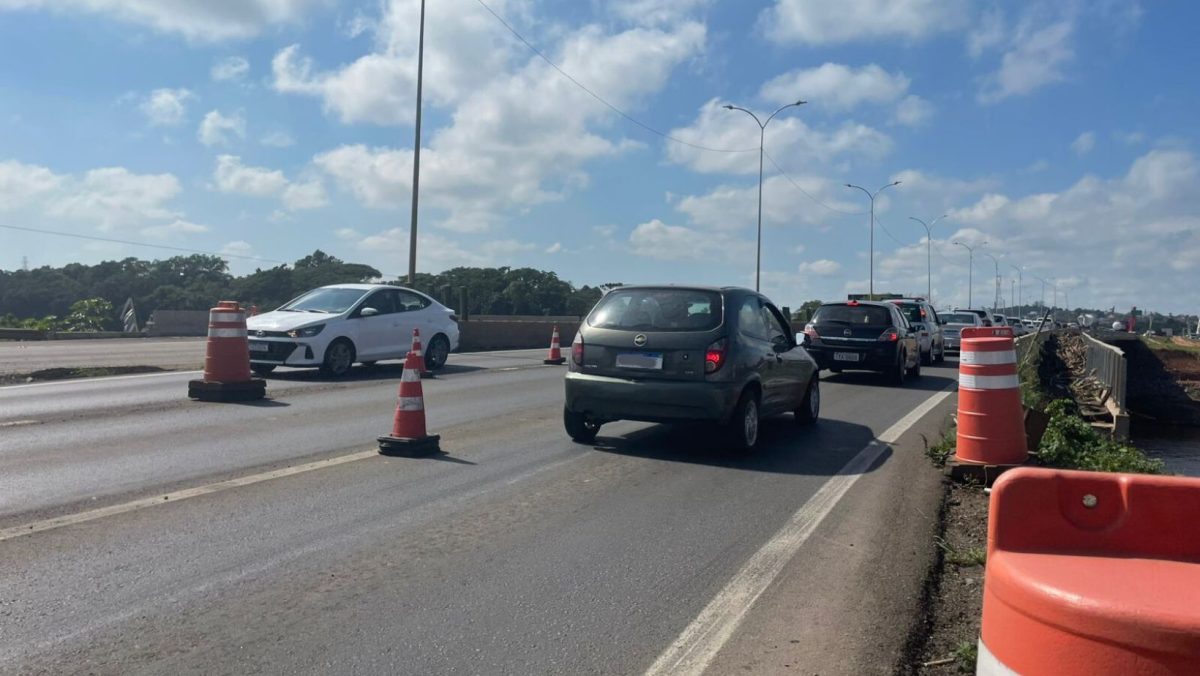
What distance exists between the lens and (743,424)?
8.62 metres

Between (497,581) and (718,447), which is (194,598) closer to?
(497,581)

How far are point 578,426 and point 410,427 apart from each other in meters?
1.69


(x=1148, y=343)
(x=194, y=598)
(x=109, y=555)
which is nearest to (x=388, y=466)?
(x=109, y=555)

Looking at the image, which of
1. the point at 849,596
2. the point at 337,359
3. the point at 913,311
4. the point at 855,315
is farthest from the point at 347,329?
the point at 913,311

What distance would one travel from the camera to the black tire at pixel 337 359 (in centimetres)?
1453

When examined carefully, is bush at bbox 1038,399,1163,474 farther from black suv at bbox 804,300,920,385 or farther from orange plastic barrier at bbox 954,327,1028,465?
black suv at bbox 804,300,920,385

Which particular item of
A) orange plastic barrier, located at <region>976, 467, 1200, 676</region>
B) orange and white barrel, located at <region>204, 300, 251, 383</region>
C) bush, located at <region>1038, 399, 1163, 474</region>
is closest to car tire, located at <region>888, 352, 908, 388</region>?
bush, located at <region>1038, 399, 1163, 474</region>

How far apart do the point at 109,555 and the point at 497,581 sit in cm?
208

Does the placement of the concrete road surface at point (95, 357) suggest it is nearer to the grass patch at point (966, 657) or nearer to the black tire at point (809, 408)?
the black tire at point (809, 408)

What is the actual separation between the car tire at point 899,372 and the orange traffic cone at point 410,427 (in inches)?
418

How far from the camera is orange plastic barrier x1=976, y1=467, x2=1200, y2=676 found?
2205 mm

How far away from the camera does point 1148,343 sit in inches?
1540

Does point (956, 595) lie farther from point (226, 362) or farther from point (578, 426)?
point (226, 362)

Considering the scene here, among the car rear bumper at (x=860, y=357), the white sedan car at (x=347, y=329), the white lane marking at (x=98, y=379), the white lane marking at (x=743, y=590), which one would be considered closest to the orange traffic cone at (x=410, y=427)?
the white lane marking at (x=743, y=590)
